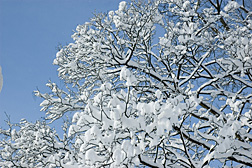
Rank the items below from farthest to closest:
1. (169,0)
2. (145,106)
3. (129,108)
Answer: (169,0), (129,108), (145,106)

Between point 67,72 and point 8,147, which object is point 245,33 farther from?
point 8,147

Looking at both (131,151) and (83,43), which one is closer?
(131,151)

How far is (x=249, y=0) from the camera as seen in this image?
7875mm

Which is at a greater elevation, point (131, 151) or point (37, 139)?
point (37, 139)

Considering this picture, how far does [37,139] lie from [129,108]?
3.52 meters

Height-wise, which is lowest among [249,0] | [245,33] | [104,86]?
[104,86]

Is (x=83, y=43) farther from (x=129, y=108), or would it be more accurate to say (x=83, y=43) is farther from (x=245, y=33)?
(x=245, y=33)

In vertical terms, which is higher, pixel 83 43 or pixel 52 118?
pixel 83 43

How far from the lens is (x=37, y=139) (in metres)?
6.57

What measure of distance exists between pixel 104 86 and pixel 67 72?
12.9ft

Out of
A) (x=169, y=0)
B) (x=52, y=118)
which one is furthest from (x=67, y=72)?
(x=169, y=0)

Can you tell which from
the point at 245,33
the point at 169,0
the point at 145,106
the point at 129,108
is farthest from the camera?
the point at 169,0

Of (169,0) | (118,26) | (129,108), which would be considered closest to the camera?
(129,108)

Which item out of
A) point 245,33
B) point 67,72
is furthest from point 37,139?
point 245,33
